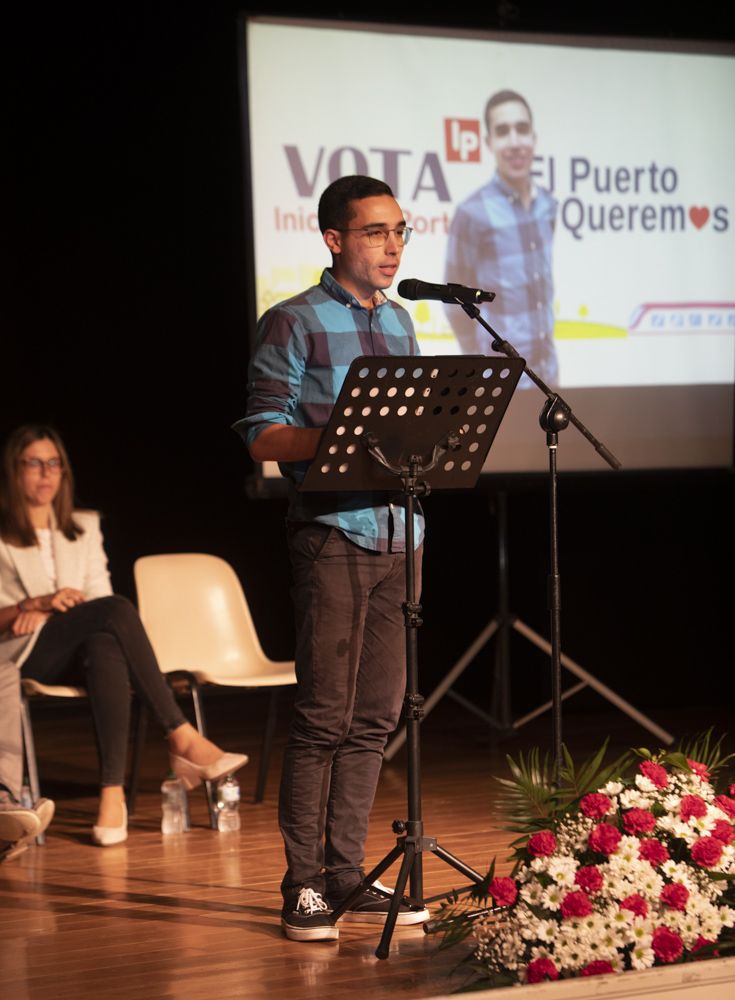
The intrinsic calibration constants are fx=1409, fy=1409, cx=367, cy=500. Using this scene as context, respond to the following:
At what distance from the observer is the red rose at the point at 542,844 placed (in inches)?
96.4

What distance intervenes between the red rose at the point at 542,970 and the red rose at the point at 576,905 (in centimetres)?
8

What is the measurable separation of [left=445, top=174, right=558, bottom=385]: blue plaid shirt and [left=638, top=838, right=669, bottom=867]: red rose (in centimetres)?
285

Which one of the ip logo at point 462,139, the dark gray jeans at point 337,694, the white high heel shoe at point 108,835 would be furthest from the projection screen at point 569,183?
the dark gray jeans at point 337,694

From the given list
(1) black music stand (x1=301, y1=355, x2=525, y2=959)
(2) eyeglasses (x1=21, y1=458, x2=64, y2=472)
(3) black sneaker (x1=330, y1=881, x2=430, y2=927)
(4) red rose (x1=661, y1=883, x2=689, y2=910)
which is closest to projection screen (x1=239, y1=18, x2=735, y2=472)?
(2) eyeglasses (x1=21, y1=458, x2=64, y2=472)

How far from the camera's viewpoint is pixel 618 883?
234cm

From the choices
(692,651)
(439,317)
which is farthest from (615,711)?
(439,317)

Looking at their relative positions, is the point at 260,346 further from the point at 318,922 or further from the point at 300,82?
the point at 300,82

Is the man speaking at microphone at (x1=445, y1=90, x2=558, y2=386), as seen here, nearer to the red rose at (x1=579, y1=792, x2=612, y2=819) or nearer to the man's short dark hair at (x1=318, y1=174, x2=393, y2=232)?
the man's short dark hair at (x1=318, y1=174, x2=393, y2=232)

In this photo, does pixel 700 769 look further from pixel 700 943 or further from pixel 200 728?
pixel 200 728

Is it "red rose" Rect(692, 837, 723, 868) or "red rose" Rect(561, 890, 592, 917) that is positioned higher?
"red rose" Rect(692, 837, 723, 868)

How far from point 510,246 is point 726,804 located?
3.00 meters

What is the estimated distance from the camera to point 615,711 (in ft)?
20.2

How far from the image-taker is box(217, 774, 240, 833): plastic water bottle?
4.14 meters

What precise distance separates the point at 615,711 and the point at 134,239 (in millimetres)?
2946
